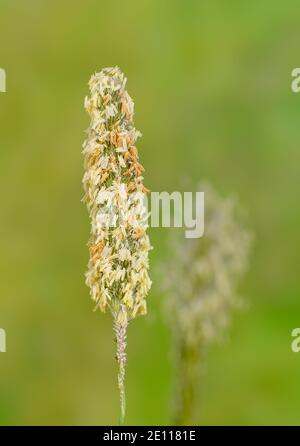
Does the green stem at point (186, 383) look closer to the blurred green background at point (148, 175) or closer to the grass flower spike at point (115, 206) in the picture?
the grass flower spike at point (115, 206)

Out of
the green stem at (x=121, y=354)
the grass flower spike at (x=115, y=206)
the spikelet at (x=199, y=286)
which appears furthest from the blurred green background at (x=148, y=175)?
the grass flower spike at (x=115, y=206)

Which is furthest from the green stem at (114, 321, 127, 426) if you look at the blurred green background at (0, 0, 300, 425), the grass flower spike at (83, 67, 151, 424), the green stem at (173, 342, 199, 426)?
the blurred green background at (0, 0, 300, 425)

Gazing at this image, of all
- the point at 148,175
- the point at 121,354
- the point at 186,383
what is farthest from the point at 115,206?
the point at 148,175

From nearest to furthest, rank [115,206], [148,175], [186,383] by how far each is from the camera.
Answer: [115,206]
[186,383]
[148,175]

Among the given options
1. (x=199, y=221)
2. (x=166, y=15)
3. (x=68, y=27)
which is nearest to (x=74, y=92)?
(x=68, y=27)

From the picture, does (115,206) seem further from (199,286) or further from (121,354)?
(199,286)

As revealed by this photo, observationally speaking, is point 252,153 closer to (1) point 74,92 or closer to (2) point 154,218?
(1) point 74,92
